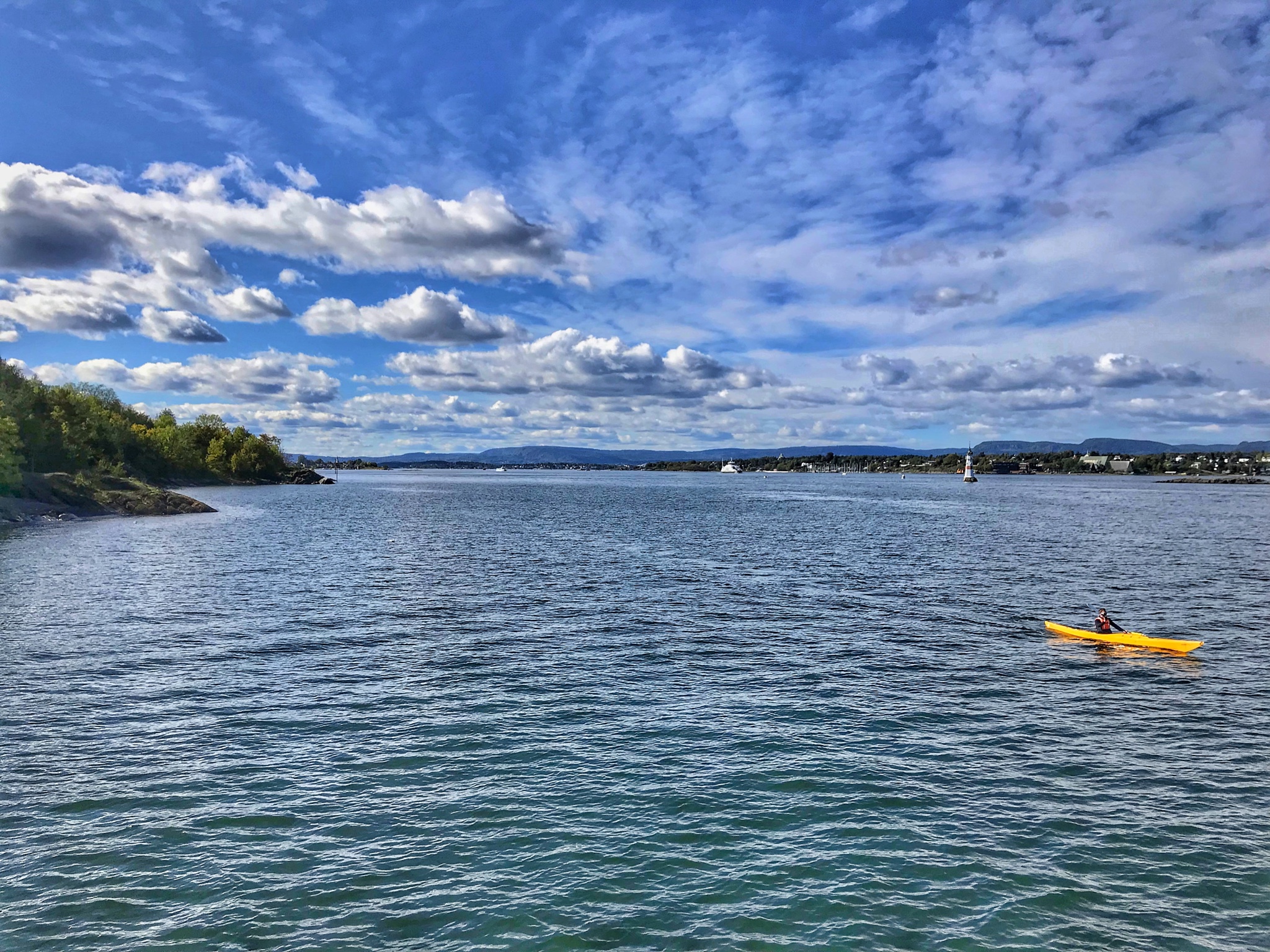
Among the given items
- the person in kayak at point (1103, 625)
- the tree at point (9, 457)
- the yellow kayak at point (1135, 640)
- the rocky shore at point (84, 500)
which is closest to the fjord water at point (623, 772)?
the yellow kayak at point (1135, 640)

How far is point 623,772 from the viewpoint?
2509 cm

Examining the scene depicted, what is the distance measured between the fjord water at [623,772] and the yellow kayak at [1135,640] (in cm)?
110

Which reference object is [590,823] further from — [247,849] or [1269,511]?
[1269,511]

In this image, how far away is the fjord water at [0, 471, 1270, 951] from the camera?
57.4ft

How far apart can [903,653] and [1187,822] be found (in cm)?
1920

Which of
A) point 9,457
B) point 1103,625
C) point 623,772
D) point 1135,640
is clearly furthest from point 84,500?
point 1135,640

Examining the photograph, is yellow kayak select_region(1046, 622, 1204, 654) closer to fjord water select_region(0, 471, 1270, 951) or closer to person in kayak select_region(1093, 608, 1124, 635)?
person in kayak select_region(1093, 608, 1124, 635)

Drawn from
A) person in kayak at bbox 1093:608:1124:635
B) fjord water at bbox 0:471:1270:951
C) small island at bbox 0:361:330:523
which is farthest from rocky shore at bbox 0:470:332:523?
person in kayak at bbox 1093:608:1124:635

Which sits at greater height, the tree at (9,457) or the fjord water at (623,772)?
the tree at (9,457)

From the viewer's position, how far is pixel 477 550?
Answer: 88000mm

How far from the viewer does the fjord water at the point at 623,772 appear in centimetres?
1750

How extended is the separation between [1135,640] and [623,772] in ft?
108

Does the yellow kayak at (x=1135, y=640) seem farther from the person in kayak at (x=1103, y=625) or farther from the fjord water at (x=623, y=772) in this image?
the fjord water at (x=623, y=772)

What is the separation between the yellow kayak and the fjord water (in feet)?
3.60
